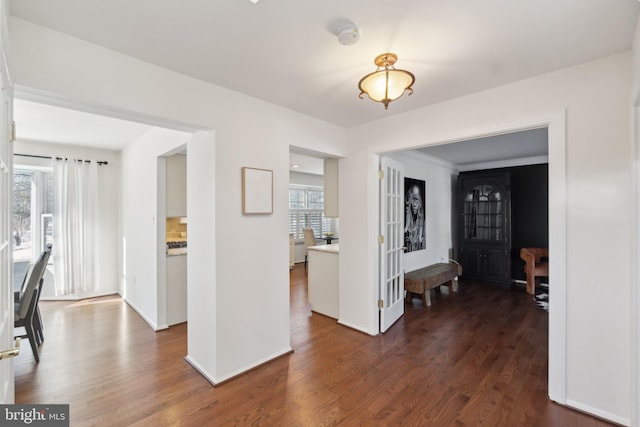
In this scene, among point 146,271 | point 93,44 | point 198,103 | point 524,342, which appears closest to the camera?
point 93,44

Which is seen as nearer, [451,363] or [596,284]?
[596,284]

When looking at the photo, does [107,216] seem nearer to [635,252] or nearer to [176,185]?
[176,185]

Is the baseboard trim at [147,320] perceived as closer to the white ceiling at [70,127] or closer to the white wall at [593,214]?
the white ceiling at [70,127]

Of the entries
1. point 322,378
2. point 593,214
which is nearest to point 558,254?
point 593,214

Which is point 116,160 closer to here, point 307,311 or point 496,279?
point 307,311

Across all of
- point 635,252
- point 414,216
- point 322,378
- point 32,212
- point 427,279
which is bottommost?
point 322,378

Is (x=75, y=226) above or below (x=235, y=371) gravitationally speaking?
above

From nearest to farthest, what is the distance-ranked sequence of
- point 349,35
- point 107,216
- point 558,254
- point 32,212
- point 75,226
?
point 349,35, point 558,254, point 32,212, point 75,226, point 107,216

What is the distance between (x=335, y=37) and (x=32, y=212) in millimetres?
5330

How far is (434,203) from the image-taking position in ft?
18.2

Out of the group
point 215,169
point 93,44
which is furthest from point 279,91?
point 93,44

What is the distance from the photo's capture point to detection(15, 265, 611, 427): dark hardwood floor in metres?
1.97

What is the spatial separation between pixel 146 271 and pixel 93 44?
2.73m

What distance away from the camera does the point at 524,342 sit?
3.04 metres
